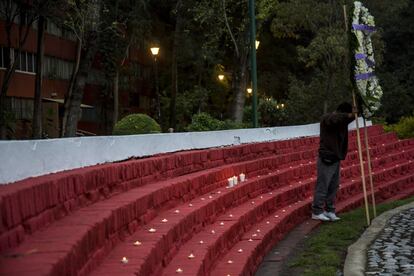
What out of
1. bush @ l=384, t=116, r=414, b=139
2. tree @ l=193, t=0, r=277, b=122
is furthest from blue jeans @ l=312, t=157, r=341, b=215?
tree @ l=193, t=0, r=277, b=122

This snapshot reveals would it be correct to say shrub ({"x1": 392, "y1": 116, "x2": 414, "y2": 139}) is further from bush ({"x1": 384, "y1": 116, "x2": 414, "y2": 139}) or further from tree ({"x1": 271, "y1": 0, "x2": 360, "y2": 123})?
tree ({"x1": 271, "y1": 0, "x2": 360, "y2": 123})

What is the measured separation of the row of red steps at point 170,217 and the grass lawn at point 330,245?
19.6 inches

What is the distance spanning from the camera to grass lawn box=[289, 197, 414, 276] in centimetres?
793

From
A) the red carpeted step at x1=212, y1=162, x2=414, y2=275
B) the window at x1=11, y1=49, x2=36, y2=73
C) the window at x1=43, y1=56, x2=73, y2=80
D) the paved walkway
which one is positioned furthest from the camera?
the window at x1=43, y1=56, x2=73, y2=80

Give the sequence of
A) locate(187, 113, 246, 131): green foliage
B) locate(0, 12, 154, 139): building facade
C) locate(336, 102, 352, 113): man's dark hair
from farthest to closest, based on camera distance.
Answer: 1. locate(0, 12, 154, 139): building facade
2. locate(187, 113, 246, 131): green foliage
3. locate(336, 102, 352, 113): man's dark hair

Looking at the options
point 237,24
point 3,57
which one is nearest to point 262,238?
point 237,24

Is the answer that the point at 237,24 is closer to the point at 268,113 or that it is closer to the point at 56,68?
the point at 268,113

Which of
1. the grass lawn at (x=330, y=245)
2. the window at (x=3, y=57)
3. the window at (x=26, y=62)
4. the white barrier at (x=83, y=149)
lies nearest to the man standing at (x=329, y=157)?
the grass lawn at (x=330, y=245)

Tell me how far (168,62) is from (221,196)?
44358 millimetres

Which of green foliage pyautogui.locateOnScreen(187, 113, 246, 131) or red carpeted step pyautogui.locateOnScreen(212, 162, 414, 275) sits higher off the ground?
green foliage pyautogui.locateOnScreen(187, 113, 246, 131)

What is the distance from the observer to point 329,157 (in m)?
11.1

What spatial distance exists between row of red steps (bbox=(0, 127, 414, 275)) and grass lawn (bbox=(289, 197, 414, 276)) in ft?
1.63

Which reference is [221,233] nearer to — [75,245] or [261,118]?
[75,245]

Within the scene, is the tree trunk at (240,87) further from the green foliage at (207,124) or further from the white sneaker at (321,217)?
the white sneaker at (321,217)
